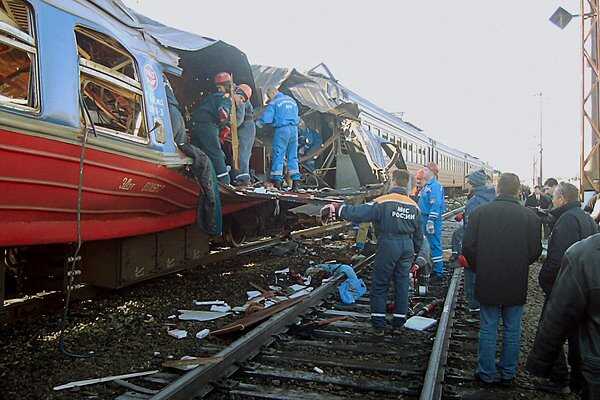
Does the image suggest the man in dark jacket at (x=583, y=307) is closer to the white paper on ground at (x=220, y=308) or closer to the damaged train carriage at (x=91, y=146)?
the damaged train carriage at (x=91, y=146)

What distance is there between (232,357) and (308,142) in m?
7.48

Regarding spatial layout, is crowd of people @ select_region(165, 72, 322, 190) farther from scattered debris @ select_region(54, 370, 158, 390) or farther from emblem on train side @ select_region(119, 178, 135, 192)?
scattered debris @ select_region(54, 370, 158, 390)

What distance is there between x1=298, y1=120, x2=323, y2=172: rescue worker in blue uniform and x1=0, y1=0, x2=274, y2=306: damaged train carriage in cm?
390

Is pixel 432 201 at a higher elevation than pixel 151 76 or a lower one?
lower

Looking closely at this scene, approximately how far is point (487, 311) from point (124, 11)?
175 inches

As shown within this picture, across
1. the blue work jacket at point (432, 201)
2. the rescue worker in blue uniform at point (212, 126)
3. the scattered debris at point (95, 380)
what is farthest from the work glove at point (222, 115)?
the scattered debris at point (95, 380)

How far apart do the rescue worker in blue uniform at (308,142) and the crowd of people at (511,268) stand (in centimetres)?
373

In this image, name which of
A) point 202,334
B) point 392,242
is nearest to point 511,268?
point 392,242

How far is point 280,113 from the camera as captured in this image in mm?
8375

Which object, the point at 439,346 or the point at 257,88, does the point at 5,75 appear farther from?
the point at 257,88

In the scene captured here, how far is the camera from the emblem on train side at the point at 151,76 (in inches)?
209

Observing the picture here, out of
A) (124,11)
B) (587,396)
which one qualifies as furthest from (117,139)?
(587,396)

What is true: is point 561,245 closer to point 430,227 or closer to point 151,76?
point 430,227

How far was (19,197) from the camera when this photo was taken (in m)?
3.80
